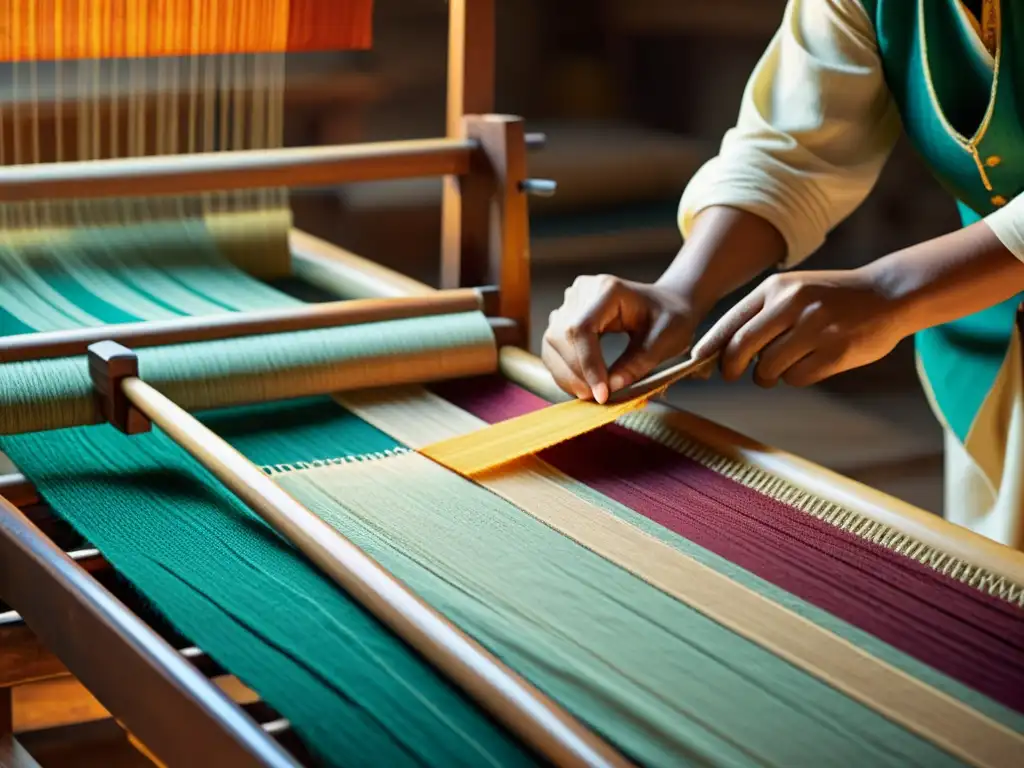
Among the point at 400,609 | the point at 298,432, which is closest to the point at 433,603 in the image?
the point at 400,609

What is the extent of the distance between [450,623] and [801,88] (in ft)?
2.92

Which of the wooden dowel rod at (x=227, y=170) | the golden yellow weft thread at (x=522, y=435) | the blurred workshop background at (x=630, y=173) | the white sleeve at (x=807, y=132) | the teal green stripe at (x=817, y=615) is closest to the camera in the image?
the teal green stripe at (x=817, y=615)

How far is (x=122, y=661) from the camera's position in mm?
931

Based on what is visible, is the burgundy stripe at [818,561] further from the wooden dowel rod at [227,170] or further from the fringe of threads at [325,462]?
the wooden dowel rod at [227,170]

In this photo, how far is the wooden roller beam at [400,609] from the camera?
0.82 meters

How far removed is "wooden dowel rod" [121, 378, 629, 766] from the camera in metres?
0.82

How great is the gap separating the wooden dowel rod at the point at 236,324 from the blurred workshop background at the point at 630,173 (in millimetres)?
1700

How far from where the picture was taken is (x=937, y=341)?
1.76m

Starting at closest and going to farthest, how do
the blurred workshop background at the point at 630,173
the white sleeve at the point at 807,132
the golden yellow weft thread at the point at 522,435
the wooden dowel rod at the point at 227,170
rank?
the golden yellow weft thread at the point at 522,435 → the wooden dowel rod at the point at 227,170 → the white sleeve at the point at 807,132 → the blurred workshop background at the point at 630,173

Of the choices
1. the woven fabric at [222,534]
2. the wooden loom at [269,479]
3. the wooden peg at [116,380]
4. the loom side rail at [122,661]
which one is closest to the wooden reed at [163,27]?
the wooden loom at [269,479]

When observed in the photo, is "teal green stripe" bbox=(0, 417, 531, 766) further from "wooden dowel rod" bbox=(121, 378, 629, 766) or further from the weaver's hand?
the weaver's hand

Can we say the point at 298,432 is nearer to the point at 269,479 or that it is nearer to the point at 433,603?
the point at 269,479

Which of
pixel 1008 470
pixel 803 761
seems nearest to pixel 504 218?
pixel 1008 470

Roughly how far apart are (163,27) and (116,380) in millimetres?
414
